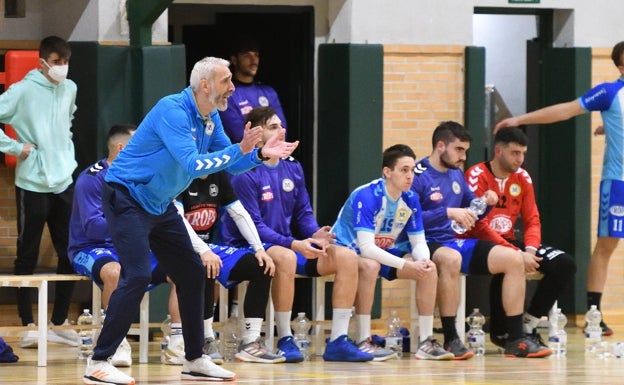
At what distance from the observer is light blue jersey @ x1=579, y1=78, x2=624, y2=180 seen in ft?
38.9

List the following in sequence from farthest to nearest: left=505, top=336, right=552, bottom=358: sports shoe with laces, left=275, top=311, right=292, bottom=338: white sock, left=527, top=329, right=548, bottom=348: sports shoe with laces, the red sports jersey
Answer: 1. the red sports jersey
2. left=527, top=329, right=548, bottom=348: sports shoe with laces
3. left=505, top=336, right=552, bottom=358: sports shoe with laces
4. left=275, top=311, right=292, bottom=338: white sock

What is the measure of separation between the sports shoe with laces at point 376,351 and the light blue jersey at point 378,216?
0.63 meters

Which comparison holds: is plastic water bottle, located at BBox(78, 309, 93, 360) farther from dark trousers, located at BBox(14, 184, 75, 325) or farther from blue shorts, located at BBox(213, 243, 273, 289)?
blue shorts, located at BBox(213, 243, 273, 289)

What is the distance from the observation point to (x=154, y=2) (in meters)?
10.8

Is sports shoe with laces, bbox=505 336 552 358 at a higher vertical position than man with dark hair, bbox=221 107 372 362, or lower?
lower

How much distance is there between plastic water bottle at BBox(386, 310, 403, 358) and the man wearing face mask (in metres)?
2.21

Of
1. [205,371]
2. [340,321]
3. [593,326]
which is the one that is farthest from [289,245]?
[593,326]

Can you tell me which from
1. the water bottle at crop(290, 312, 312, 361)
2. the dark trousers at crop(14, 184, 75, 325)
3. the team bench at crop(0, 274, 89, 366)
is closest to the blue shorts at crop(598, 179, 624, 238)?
the water bottle at crop(290, 312, 312, 361)

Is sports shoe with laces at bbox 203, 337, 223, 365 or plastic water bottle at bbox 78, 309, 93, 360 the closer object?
sports shoe with laces at bbox 203, 337, 223, 365

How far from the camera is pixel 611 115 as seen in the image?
11.9 metres

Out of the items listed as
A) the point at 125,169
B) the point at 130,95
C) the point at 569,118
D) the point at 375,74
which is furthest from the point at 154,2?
the point at 569,118

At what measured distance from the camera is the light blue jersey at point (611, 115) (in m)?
11.9

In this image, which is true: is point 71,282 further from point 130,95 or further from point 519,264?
point 519,264

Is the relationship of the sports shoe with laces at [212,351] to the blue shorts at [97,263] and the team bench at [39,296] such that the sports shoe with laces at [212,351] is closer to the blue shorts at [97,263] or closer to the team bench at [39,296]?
the blue shorts at [97,263]
